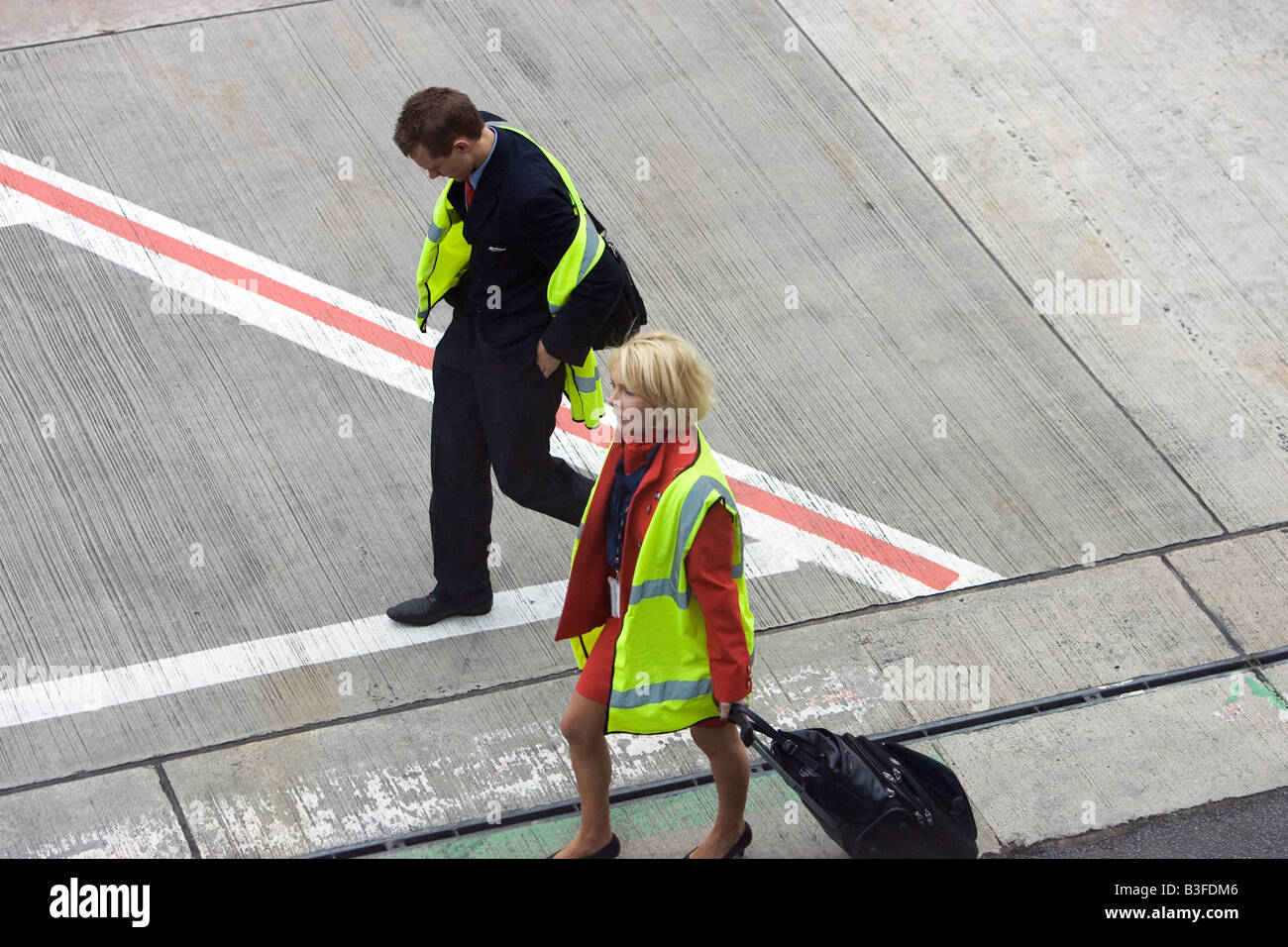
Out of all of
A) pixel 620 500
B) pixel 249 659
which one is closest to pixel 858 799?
pixel 620 500

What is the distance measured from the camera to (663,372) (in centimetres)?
400

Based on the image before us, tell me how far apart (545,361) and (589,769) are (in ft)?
4.52

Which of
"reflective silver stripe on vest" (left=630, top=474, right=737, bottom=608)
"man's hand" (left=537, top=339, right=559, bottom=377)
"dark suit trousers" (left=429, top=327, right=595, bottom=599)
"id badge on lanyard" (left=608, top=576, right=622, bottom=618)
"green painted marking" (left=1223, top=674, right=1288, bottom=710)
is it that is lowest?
"green painted marking" (left=1223, top=674, right=1288, bottom=710)

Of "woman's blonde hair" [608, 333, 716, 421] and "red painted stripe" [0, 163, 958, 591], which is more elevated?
"woman's blonde hair" [608, 333, 716, 421]

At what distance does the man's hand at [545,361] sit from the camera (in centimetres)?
498

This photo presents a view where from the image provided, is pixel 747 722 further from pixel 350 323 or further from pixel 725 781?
pixel 350 323

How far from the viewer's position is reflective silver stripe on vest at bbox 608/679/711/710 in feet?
13.9

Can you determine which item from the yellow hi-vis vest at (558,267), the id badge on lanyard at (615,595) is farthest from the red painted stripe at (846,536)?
the id badge on lanyard at (615,595)

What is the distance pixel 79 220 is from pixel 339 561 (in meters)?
2.52

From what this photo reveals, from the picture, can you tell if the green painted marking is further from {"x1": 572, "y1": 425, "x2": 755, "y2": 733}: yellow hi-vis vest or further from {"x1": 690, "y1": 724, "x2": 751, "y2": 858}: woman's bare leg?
{"x1": 572, "y1": 425, "x2": 755, "y2": 733}: yellow hi-vis vest

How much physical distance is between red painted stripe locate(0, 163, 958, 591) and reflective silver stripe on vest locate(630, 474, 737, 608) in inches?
79.6

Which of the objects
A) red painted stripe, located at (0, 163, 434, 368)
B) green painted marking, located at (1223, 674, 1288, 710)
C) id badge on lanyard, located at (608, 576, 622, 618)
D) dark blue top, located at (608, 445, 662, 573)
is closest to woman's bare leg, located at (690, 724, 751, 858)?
id badge on lanyard, located at (608, 576, 622, 618)
